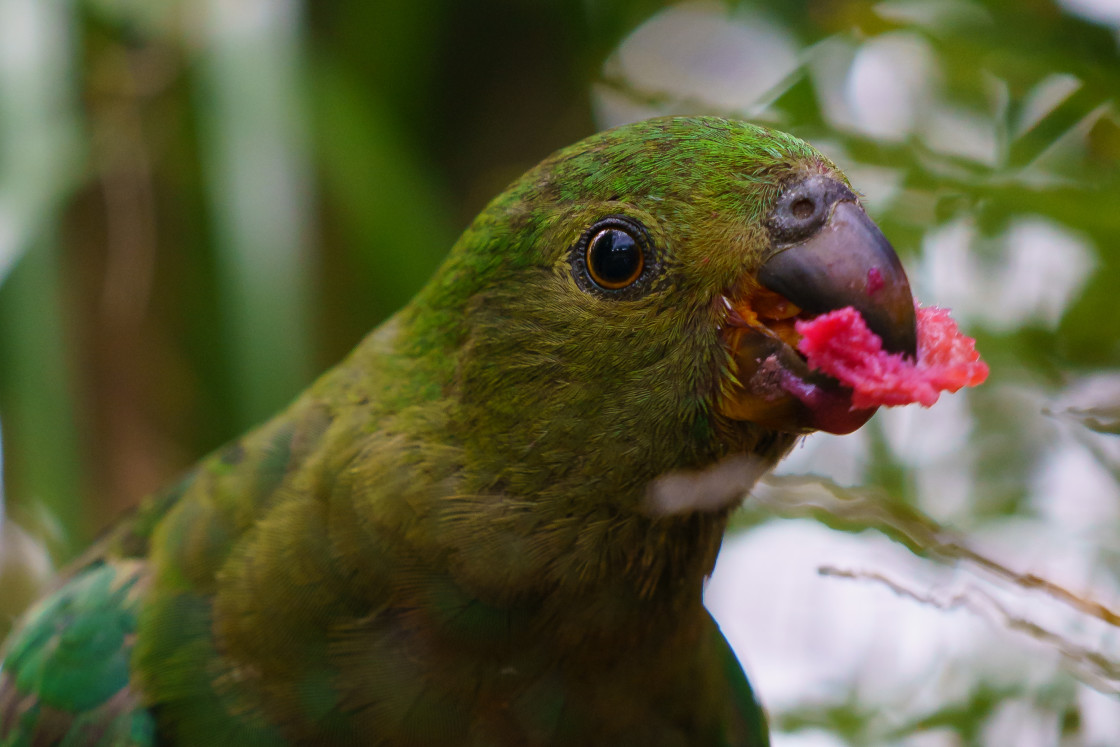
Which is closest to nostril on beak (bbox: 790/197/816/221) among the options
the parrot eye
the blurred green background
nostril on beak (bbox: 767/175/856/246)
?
nostril on beak (bbox: 767/175/856/246)

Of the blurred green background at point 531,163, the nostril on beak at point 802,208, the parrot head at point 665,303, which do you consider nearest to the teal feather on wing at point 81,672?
the blurred green background at point 531,163

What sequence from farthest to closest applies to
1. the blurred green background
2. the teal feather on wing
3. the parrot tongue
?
the teal feather on wing
the blurred green background
the parrot tongue

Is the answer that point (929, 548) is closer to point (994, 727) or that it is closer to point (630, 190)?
point (994, 727)

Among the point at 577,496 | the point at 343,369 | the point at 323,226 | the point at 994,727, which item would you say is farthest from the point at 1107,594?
the point at 323,226

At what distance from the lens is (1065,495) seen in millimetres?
1319

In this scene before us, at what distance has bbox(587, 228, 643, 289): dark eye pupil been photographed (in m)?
1.03

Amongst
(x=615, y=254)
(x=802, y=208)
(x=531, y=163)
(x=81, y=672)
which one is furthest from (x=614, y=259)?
(x=531, y=163)

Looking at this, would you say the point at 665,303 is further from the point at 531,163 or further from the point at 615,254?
the point at 531,163

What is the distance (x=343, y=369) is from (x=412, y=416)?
23 cm

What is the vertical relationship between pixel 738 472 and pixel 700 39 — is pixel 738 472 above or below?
below


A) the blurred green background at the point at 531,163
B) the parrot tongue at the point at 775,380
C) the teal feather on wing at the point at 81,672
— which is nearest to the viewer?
the parrot tongue at the point at 775,380

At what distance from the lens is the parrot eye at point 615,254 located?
103 cm

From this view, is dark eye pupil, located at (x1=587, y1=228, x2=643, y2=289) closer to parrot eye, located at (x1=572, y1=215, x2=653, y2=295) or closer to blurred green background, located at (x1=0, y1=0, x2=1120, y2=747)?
parrot eye, located at (x1=572, y1=215, x2=653, y2=295)

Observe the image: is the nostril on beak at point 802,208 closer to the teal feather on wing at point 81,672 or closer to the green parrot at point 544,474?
the green parrot at point 544,474
